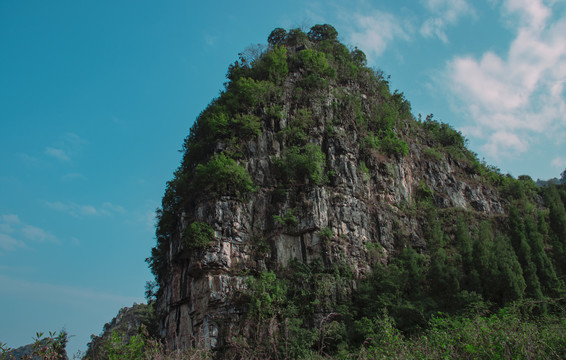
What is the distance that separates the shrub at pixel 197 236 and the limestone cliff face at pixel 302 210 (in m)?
0.35

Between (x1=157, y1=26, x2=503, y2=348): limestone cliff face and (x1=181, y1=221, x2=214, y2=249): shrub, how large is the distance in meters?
0.35

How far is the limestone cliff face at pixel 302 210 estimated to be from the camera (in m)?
23.8

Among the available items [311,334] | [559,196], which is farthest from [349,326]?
[559,196]

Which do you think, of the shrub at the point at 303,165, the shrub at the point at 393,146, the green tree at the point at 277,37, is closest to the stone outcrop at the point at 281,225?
the shrub at the point at 303,165

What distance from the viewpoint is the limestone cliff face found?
23.8 m

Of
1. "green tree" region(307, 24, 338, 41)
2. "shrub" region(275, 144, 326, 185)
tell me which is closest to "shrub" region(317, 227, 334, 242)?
"shrub" region(275, 144, 326, 185)

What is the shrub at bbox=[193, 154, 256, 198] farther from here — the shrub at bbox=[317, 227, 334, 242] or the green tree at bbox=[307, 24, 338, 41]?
the green tree at bbox=[307, 24, 338, 41]

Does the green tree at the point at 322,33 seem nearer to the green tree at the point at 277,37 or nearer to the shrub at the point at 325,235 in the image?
the green tree at the point at 277,37

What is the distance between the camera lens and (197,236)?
949 inches

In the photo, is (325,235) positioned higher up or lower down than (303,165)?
lower down

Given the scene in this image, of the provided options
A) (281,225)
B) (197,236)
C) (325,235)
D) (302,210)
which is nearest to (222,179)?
(197,236)

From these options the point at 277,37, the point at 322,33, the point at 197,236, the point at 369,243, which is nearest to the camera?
the point at 197,236

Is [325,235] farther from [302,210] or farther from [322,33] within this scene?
[322,33]

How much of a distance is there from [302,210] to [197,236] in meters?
6.64
